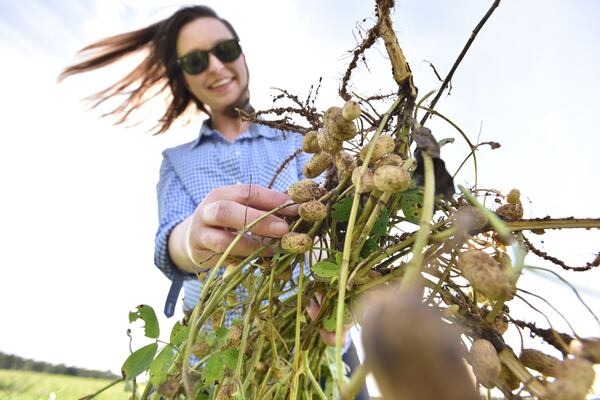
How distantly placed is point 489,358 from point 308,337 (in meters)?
0.21

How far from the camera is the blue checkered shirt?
150 cm

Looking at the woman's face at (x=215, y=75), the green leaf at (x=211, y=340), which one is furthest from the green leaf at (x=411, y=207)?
the woman's face at (x=215, y=75)

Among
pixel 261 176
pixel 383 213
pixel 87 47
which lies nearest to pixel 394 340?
pixel 383 213

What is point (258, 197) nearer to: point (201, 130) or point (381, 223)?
point (381, 223)

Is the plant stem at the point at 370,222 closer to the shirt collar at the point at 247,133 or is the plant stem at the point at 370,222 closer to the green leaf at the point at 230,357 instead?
the green leaf at the point at 230,357

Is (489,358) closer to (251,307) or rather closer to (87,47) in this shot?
(251,307)

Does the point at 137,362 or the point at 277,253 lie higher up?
the point at 277,253

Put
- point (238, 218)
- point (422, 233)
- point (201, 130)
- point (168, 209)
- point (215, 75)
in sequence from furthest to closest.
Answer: point (201, 130) < point (215, 75) < point (168, 209) < point (238, 218) < point (422, 233)

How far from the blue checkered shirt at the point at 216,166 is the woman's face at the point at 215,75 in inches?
5.4

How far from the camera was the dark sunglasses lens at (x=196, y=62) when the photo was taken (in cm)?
161

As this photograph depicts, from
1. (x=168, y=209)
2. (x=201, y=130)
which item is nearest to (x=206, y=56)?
(x=201, y=130)

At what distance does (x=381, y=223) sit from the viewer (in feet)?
1.21

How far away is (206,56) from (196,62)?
4 centimetres

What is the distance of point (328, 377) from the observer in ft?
2.08
